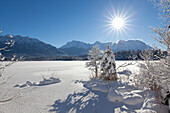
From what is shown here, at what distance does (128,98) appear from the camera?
14.6 ft

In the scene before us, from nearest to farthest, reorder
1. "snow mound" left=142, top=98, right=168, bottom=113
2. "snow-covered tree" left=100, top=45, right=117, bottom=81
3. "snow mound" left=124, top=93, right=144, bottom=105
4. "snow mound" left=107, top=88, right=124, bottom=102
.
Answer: "snow mound" left=142, top=98, right=168, bottom=113 → "snow mound" left=124, top=93, right=144, bottom=105 → "snow mound" left=107, top=88, right=124, bottom=102 → "snow-covered tree" left=100, top=45, right=117, bottom=81

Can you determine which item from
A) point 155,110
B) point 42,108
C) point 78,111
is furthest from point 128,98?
point 42,108

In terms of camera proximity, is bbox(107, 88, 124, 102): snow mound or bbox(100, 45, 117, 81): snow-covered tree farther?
bbox(100, 45, 117, 81): snow-covered tree

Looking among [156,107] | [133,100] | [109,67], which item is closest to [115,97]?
[133,100]

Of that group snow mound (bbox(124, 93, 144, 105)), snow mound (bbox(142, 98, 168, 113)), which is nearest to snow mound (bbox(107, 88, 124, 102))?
snow mound (bbox(124, 93, 144, 105))

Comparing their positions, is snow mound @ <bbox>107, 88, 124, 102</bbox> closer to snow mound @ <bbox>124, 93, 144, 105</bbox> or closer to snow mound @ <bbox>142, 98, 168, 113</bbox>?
snow mound @ <bbox>124, 93, 144, 105</bbox>

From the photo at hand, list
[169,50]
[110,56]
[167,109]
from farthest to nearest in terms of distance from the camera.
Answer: [110,56] → [167,109] → [169,50]

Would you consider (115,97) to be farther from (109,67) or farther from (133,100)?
(109,67)

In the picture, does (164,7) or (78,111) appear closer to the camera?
(164,7)

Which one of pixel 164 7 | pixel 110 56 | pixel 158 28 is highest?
pixel 164 7

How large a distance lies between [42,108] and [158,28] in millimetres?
4632

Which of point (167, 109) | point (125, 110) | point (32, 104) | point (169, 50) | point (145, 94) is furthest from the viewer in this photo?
point (145, 94)

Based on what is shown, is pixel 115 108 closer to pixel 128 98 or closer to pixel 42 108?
pixel 128 98

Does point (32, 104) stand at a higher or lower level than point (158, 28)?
lower
